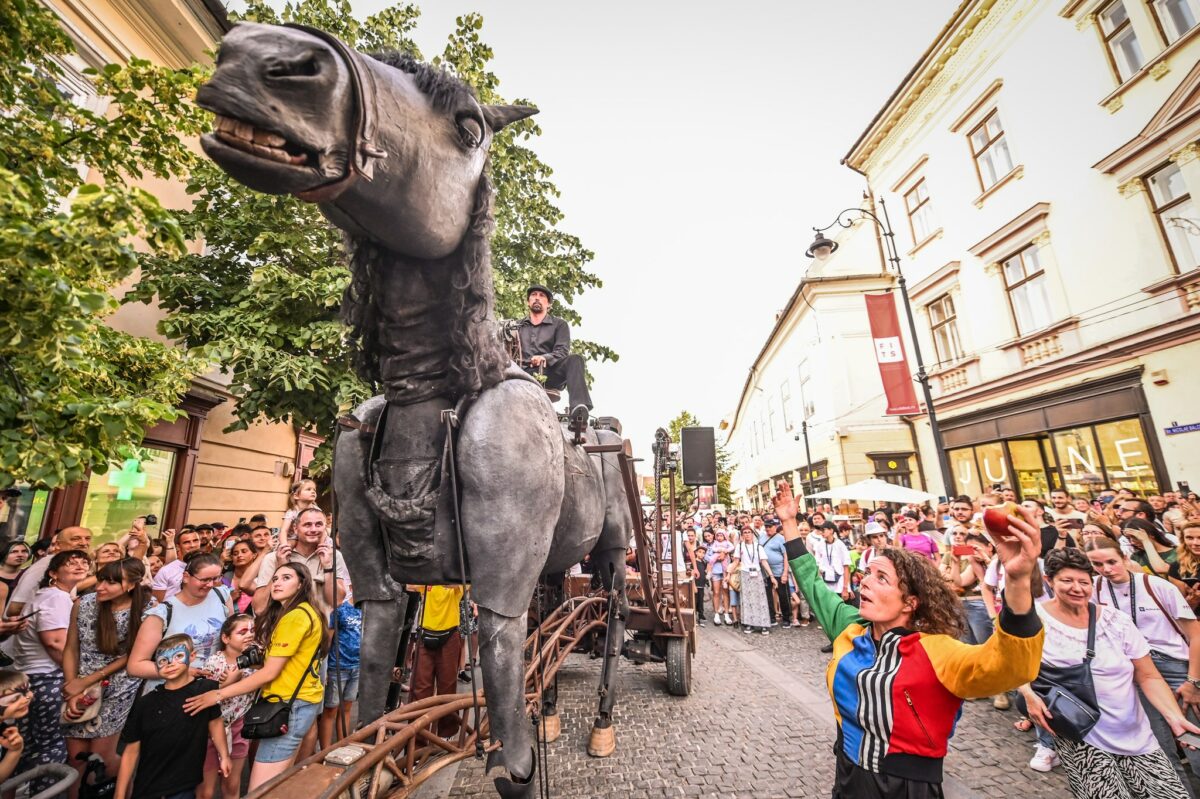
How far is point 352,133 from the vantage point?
1348 mm

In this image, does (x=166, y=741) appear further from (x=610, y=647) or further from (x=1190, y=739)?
(x=1190, y=739)

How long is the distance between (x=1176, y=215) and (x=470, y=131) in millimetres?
13973

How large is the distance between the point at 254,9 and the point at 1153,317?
54.1 feet

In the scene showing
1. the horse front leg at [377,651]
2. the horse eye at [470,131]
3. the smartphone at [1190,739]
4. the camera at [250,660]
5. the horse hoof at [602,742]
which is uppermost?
the horse eye at [470,131]

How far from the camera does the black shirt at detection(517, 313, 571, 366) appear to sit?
3941 millimetres

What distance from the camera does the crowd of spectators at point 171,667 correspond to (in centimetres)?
307

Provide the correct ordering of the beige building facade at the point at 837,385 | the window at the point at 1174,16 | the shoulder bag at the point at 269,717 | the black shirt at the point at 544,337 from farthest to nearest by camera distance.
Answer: the beige building facade at the point at 837,385 < the window at the point at 1174,16 < the black shirt at the point at 544,337 < the shoulder bag at the point at 269,717

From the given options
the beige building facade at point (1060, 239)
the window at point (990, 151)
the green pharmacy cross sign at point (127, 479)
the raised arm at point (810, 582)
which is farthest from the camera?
the window at point (990, 151)

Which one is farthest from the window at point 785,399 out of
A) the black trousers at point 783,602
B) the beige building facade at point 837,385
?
the black trousers at point 783,602

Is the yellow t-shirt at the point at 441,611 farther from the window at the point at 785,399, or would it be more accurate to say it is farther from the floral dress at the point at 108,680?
the window at the point at 785,399

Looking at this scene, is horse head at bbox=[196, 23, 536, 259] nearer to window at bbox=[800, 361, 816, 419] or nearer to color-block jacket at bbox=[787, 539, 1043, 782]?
color-block jacket at bbox=[787, 539, 1043, 782]

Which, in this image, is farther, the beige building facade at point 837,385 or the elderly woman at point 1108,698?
the beige building facade at point 837,385

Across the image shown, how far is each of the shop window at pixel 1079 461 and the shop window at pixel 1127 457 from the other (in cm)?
18

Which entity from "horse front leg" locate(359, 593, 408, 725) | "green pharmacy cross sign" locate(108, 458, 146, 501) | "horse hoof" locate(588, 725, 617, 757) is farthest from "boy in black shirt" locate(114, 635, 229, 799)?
"green pharmacy cross sign" locate(108, 458, 146, 501)
